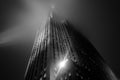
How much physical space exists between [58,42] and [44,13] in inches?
107

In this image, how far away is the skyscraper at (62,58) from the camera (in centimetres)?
700

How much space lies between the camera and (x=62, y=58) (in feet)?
24.9

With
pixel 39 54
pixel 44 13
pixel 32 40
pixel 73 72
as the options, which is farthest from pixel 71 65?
pixel 44 13

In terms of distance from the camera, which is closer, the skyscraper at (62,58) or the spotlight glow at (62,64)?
the skyscraper at (62,58)

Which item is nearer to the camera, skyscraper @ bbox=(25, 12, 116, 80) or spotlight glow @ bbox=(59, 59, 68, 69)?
skyscraper @ bbox=(25, 12, 116, 80)

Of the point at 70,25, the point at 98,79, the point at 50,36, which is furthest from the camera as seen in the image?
the point at 70,25

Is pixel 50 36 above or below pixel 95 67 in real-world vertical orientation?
above

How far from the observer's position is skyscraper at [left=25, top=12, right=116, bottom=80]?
7.00 metres

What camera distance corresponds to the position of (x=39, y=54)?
330 inches

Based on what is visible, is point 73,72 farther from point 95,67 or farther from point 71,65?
point 95,67

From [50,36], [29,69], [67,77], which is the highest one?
[50,36]

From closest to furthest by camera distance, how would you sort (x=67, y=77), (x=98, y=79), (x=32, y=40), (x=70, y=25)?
(x=67, y=77) → (x=98, y=79) → (x=32, y=40) → (x=70, y=25)

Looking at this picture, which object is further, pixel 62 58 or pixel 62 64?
pixel 62 58

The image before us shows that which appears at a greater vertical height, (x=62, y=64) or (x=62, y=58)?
(x=62, y=58)
